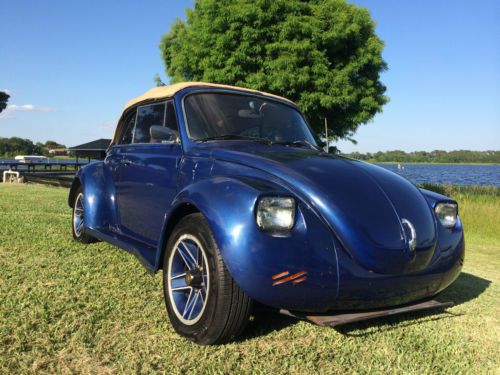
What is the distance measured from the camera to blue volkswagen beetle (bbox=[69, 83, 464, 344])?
2238mm

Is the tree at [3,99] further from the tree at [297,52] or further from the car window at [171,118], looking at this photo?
the car window at [171,118]

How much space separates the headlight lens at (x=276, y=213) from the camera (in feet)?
7.53

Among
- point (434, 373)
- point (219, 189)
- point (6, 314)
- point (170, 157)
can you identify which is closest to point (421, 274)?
point (434, 373)

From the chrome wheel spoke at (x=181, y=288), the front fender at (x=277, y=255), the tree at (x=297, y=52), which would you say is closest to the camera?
the front fender at (x=277, y=255)

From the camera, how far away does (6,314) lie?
2797 mm

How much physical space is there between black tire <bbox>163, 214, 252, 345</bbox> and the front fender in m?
0.11

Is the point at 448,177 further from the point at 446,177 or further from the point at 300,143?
the point at 300,143

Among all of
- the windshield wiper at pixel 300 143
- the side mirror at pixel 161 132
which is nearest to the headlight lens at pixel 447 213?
the windshield wiper at pixel 300 143

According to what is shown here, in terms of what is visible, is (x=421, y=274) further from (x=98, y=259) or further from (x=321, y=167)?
(x=98, y=259)

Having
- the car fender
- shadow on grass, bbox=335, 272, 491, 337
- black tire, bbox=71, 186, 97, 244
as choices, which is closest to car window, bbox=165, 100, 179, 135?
A: the car fender

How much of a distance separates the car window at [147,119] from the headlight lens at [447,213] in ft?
7.91

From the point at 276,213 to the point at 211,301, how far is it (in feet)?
2.02

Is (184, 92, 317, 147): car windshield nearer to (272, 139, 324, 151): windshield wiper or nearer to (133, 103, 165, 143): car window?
(272, 139, 324, 151): windshield wiper

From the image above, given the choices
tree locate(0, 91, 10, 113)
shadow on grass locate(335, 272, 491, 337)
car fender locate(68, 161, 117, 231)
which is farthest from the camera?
tree locate(0, 91, 10, 113)
